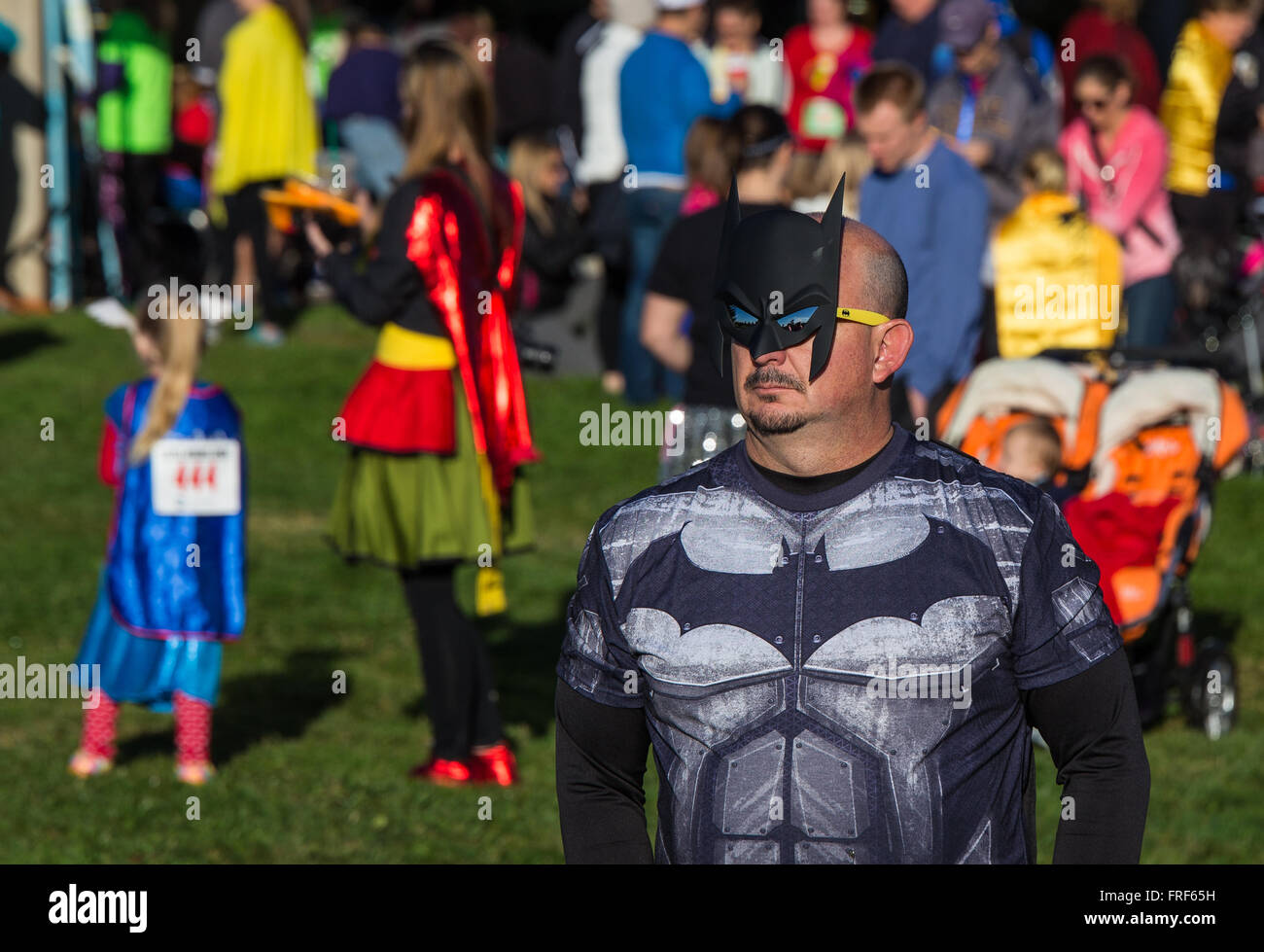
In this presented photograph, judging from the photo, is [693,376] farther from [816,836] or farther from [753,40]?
[753,40]

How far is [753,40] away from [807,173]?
4.39 meters

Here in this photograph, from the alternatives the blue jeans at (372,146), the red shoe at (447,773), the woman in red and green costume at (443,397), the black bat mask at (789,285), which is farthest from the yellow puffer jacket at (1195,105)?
the black bat mask at (789,285)

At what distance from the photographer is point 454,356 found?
21.8 ft

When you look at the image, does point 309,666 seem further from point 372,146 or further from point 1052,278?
point 372,146

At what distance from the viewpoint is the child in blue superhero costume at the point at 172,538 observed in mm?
6672

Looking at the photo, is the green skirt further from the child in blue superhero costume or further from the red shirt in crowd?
the red shirt in crowd

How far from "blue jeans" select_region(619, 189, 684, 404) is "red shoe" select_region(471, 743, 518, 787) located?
18.3ft

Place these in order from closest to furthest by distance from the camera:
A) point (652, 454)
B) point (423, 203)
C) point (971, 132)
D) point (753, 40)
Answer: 1. point (423, 203)
2. point (971, 132)
3. point (652, 454)
4. point (753, 40)

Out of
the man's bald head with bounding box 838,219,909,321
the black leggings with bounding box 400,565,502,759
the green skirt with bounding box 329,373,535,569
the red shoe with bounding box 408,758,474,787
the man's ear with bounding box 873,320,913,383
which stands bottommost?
the red shoe with bounding box 408,758,474,787

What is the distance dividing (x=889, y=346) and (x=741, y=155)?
3606 millimetres

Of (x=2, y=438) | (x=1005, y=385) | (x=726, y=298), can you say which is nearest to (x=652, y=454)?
(x=2, y=438)

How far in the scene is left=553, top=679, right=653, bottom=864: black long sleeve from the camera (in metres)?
3.14

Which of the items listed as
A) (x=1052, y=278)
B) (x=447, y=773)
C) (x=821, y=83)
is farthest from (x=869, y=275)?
(x=821, y=83)

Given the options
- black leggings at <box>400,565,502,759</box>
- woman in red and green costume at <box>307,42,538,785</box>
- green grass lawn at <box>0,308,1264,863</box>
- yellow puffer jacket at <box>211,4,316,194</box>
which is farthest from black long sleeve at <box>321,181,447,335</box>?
yellow puffer jacket at <box>211,4,316,194</box>
